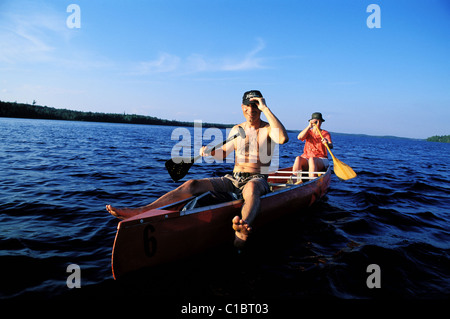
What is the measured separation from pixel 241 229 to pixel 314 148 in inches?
209

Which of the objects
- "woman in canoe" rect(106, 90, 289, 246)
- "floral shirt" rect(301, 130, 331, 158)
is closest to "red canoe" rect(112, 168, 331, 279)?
"woman in canoe" rect(106, 90, 289, 246)

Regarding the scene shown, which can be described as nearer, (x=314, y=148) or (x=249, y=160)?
→ (x=249, y=160)

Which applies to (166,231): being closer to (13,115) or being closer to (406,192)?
(406,192)

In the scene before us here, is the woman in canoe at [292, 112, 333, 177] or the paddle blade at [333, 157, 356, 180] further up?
the woman in canoe at [292, 112, 333, 177]

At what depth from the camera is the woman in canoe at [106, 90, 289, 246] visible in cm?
370

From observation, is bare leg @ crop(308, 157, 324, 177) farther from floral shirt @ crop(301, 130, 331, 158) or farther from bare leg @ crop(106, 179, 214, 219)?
bare leg @ crop(106, 179, 214, 219)

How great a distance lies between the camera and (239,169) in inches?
171

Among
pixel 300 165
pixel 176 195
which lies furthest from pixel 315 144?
pixel 176 195

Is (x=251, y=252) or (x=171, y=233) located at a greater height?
(x=171, y=233)

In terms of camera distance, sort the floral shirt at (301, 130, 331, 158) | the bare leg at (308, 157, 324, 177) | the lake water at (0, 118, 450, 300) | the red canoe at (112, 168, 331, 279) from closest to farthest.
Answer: the red canoe at (112, 168, 331, 279), the lake water at (0, 118, 450, 300), the bare leg at (308, 157, 324, 177), the floral shirt at (301, 130, 331, 158)

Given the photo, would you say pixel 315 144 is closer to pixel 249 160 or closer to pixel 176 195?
pixel 249 160

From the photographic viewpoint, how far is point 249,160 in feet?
14.1

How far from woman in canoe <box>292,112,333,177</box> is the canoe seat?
12.1ft

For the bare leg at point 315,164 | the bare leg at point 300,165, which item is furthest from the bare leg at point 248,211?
the bare leg at point 315,164
